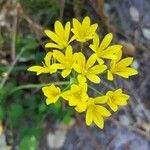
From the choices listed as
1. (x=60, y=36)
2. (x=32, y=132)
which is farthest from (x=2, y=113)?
(x=60, y=36)

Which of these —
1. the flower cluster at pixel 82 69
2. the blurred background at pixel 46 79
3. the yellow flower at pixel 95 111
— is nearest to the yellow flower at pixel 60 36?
the flower cluster at pixel 82 69

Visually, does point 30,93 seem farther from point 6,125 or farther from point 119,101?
point 119,101

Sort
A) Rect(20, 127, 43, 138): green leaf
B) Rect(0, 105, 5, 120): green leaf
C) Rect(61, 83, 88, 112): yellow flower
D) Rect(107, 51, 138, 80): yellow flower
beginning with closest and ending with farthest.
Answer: Rect(61, 83, 88, 112): yellow flower < Rect(107, 51, 138, 80): yellow flower < Rect(0, 105, 5, 120): green leaf < Rect(20, 127, 43, 138): green leaf

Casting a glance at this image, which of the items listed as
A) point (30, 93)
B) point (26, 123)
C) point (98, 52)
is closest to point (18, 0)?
point (30, 93)

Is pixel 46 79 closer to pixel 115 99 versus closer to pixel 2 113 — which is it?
pixel 2 113

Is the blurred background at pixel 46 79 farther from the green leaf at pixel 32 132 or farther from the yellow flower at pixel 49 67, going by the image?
the yellow flower at pixel 49 67

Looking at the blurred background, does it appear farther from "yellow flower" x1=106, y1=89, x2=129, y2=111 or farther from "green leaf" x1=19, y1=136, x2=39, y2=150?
"yellow flower" x1=106, y1=89, x2=129, y2=111

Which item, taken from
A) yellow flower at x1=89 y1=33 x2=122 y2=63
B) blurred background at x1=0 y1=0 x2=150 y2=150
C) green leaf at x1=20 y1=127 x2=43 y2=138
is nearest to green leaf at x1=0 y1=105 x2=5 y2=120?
blurred background at x1=0 y1=0 x2=150 y2=150
